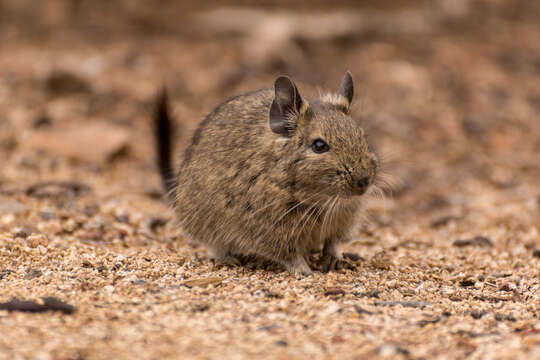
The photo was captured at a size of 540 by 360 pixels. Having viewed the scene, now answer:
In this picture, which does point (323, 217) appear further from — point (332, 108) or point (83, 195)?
point (83, 195)

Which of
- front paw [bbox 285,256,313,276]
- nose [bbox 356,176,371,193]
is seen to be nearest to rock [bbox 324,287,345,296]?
front paw [bbox 285,256,313,276]

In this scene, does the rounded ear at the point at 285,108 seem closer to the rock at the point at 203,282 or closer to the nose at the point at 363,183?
Answer: the nose at the point at 363,183

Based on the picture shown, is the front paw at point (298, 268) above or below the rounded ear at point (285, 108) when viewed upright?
below

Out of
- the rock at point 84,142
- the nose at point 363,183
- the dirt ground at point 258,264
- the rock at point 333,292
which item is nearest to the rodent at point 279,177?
the nose at point 363,183

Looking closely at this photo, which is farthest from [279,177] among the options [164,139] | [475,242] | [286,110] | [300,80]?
[300,80]

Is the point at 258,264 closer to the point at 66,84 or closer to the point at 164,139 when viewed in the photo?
the point at 164,139

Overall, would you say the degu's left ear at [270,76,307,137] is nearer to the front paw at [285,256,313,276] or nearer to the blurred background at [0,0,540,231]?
the front paw at [285,256,313,276]
